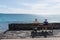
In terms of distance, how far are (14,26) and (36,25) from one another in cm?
378

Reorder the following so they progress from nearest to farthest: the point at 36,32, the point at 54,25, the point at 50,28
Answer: the point at 36,32, the point at 50,28, the point at 54,25

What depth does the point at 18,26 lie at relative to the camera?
19.3 meters

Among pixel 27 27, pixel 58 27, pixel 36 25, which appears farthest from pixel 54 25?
pixel 36 25

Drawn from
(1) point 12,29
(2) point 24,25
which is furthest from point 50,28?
(1) point 12,29

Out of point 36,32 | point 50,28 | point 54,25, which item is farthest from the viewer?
point 54,25

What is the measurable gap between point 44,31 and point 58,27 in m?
4.01

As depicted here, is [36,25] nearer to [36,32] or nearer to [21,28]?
[36,32]

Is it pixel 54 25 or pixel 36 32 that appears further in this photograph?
pixel 54 25

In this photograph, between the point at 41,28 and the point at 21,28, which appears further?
the point at 21,28

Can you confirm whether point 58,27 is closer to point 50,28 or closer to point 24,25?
point 50,28

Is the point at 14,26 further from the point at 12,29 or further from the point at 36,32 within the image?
the point at 36,32

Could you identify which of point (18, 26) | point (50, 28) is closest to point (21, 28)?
point (18, 26)

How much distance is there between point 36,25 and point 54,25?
429 centimetres

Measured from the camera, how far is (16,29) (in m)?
19.2
